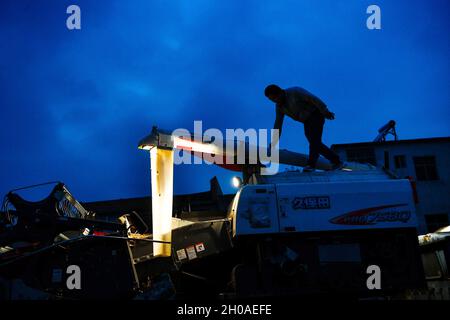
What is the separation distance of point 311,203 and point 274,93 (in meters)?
1.98

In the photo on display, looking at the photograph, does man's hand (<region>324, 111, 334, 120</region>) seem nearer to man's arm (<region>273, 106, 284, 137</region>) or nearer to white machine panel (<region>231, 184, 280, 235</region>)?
man's arm (<region>273, 106, 284, 137</region>)

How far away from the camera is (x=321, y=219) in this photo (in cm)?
489

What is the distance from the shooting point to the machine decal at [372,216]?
4906mm

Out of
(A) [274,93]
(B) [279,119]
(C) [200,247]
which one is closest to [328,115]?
(B) [279,119]

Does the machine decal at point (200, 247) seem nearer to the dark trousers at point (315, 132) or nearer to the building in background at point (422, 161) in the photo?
the dark trousers at point (315, 132)

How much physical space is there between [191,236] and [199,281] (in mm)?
756

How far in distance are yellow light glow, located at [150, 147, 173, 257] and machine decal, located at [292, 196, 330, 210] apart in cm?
170

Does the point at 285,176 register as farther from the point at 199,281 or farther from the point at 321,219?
the point at 199,281

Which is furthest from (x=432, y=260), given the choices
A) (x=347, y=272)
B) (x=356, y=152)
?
(x=356, y=152)

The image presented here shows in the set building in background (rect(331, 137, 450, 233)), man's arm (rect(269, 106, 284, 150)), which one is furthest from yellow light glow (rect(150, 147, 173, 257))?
building in background (rect(331, 137, 450, 233))

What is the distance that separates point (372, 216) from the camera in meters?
4.93

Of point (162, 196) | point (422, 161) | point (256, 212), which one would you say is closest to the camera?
point (256, 212)

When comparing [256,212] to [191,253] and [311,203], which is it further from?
[191,253]

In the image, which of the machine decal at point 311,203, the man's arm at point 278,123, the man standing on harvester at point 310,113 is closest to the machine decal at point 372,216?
the machine decal at point 311,203
